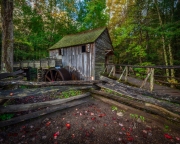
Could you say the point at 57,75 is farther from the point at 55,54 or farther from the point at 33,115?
the point at 33,115

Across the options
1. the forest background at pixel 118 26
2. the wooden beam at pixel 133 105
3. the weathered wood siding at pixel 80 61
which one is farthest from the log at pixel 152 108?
the weathered wood siding at pixel 80 61

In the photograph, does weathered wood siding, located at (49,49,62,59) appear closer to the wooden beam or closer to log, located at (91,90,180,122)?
the wooden beam

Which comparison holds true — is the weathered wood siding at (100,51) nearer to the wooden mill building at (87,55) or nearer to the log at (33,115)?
the wooden mill building at (87,55)

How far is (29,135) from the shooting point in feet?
7.80

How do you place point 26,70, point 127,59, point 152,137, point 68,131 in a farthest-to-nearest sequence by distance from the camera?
1. point 127,59
2. point 26,70
3. point 68,131
4. point 152,137

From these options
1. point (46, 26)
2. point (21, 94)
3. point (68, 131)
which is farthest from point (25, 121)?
point (46, 26)

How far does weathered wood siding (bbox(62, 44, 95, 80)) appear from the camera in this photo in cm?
1087

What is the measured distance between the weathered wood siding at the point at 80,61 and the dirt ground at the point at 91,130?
7736 mm

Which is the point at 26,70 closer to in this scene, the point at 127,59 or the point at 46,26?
A: the point at 46,26

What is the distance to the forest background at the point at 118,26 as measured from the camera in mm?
9648

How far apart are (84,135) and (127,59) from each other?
1628 centimetres

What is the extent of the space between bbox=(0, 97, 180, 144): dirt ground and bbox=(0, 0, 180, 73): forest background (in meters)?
6.69

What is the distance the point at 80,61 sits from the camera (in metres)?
11.6

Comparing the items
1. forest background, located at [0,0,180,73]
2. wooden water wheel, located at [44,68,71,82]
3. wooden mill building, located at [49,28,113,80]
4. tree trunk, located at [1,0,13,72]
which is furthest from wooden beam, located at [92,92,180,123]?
wooden water wheel, located at [44,68,71,82]
